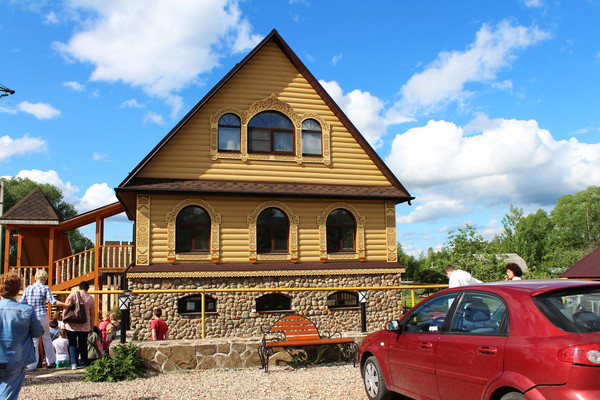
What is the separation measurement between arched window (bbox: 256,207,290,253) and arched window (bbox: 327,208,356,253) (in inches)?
62.2

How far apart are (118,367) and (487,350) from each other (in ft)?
21.6

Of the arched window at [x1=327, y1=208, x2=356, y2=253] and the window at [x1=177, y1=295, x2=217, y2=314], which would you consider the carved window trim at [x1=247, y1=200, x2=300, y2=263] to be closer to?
the arched window at [x1=327, y1=208, x2=356, y2=253]

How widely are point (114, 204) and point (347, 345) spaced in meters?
14.6

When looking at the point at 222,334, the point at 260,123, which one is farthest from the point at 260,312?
the point at 260,123

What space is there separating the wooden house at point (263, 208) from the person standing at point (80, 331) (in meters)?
6.29

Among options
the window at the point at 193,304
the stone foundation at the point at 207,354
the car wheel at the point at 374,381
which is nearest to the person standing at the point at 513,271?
the stone foundation at the point at 207,354

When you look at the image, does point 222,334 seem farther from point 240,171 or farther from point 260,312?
point 240,171

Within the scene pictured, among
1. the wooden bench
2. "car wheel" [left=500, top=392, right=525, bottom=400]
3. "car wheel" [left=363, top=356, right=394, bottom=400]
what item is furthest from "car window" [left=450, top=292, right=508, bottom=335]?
the wooden bench

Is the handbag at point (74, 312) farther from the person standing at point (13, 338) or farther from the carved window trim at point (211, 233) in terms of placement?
the carved window trim at point (211, 233)

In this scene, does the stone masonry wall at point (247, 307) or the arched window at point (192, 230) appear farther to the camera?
the arched window at point (192, 230)

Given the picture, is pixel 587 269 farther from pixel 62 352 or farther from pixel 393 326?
pixel 62 352

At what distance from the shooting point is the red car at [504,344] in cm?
420

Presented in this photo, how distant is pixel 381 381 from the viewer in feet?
22.8

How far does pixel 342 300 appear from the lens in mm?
18422
